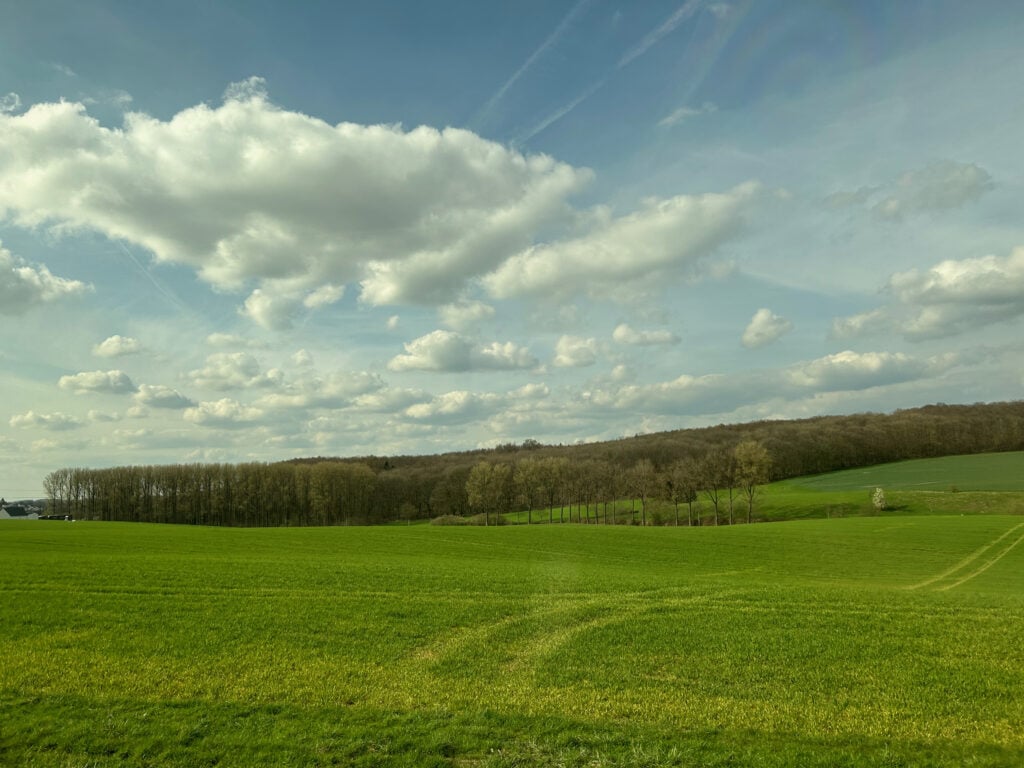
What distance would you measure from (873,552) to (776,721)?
46.7 meters

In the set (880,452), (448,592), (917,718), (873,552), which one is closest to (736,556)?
(873,552)

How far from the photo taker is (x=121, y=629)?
1773 cm

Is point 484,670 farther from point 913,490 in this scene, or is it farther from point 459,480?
point 459,480

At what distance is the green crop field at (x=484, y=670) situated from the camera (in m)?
10.8

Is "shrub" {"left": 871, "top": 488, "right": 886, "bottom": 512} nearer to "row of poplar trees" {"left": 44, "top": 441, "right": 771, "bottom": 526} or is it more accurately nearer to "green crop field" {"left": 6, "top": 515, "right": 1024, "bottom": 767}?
"row of poplar trees" {"left": 44, "top": 441, "right": 771, "bottom": 526}

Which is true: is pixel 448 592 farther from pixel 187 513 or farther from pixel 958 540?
pixel 187 513

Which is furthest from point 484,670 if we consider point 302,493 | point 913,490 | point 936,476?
point 302,493

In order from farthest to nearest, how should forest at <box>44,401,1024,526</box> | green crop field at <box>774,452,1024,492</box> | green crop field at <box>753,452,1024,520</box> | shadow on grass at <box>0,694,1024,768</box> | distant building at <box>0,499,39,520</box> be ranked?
distant building at <box>0,499,39,520</box> → forest at <box>44,401,1024,526</box> → green crop field at <box>774,452,1024,492</box> → green crop field at <box>753,452,1024,520</box> → shadow on grass at <box>0,694,1024,768</box>

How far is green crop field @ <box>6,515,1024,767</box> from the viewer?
35.3ft

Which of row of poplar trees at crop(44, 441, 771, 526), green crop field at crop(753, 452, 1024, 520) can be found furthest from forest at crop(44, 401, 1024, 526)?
green crop field at crop(753, 452, 1024, 520)

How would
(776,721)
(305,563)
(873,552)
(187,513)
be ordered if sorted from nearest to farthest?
(776,721)
(305,563)
(873,552)
(187,513)

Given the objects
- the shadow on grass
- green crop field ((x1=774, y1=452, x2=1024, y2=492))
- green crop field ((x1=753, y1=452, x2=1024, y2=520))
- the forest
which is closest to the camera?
the shadow on grass

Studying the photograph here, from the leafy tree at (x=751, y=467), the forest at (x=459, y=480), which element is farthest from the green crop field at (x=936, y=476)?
the leafy tree at (x=751, y=467)

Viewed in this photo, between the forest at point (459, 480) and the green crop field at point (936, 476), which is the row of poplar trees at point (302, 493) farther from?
the green crop field at point (936, 476)
